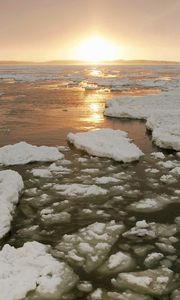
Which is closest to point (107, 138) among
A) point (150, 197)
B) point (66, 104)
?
point (150, 197)

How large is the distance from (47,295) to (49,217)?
2342mm

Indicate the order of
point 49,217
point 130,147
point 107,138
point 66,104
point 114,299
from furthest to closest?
1. point 66,104
2. point 107,138
3. point 130,147
4. point 49,217
5. point 114,299

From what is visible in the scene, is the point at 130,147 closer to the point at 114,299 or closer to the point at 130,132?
the point at 130,132

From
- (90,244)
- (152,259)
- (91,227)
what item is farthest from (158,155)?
(152,259)

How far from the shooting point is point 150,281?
5.29 metres

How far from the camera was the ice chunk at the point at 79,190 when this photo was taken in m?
8.36

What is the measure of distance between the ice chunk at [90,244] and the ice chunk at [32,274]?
291 millimetres

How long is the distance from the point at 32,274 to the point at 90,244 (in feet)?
4.07

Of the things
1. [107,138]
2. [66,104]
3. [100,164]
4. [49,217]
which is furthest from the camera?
[66,104]

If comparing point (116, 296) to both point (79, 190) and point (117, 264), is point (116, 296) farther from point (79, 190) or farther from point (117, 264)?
point (79, 190)

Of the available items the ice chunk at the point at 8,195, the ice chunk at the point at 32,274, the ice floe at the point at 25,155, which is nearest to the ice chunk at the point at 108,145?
the ice floe at the point at 25,155

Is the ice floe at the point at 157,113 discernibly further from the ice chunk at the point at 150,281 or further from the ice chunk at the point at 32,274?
the ice chunk at the point at 32,274

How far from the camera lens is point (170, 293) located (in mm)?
5066

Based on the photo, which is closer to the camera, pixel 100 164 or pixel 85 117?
pixel 100 164
